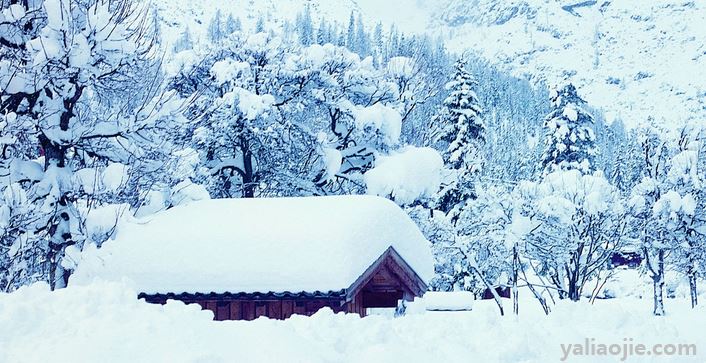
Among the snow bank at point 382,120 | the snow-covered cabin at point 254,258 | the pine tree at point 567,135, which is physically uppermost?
the pine tree at point 567,135

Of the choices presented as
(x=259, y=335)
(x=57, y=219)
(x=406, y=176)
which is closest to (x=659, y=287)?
(x=406, y=176)

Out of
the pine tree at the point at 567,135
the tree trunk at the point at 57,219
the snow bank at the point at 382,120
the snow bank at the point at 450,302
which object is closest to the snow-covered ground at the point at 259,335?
the tree trunk at the point at 57,219

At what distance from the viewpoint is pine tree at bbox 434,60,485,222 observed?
3052cm

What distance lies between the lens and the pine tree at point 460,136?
30516 mm

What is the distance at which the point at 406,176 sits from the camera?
66.9 ft

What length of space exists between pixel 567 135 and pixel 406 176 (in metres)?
16.8

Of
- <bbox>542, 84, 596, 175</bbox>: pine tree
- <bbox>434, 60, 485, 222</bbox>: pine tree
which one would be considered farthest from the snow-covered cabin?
<bbox>542, 84, 596, 175</bbox>: pine tree

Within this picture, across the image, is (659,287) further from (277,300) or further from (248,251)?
(248,251)

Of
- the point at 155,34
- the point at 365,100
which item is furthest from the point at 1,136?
the point at 365,100

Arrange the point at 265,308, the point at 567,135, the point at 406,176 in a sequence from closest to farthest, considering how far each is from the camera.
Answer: the point at 265,308 < the point at 406,176 < the point at 567,135

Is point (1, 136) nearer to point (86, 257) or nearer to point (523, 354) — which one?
point (86, 257)

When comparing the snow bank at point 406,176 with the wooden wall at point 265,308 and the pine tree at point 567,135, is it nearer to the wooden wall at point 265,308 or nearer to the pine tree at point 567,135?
the wooden wall at point 265,308

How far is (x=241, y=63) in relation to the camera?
70.1ft

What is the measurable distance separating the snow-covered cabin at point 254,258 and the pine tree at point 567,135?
82.5ft
